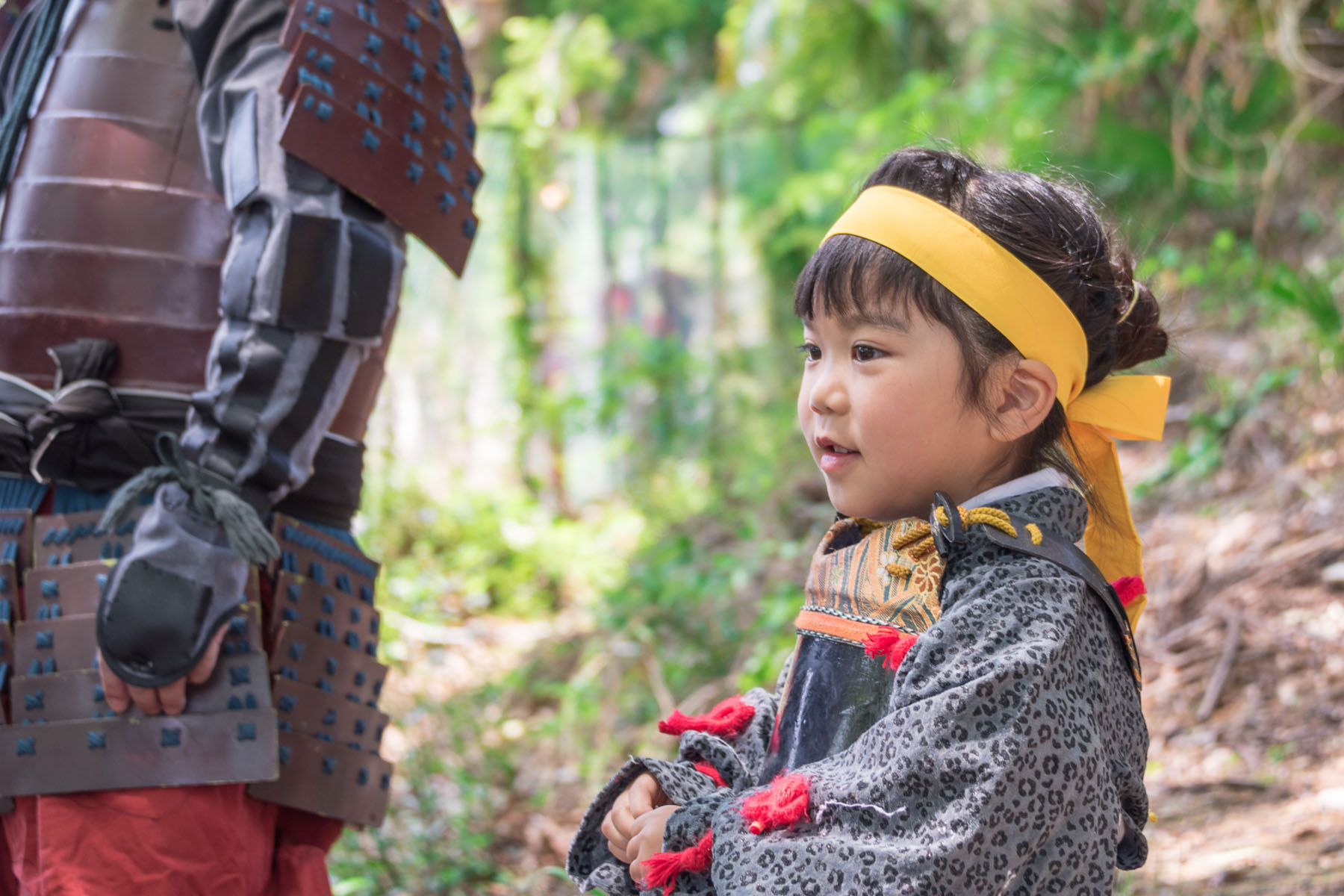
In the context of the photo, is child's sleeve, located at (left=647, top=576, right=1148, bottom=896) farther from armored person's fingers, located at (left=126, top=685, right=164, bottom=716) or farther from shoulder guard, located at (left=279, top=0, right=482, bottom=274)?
shoulder guard, located at (left=279, top=0, right=482, bottom=274)

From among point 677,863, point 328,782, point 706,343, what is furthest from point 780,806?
point 706,343

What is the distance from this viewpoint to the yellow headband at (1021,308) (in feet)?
3.97

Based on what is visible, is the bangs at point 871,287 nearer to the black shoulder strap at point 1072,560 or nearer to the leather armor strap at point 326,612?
the black shoulder strap at point 1072,560

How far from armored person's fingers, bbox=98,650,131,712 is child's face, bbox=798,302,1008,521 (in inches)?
37.1

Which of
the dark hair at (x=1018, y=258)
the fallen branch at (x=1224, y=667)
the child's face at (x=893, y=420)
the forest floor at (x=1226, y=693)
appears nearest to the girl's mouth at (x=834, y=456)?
the child's face at (x=893, y=420)

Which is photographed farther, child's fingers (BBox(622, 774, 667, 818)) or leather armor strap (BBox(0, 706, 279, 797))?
leather armor strap (BBox(0, 706, 279, 797))

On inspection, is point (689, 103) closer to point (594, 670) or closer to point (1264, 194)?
point (1264, 194)

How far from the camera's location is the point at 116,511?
4.92 ft

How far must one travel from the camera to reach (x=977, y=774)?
102 cm

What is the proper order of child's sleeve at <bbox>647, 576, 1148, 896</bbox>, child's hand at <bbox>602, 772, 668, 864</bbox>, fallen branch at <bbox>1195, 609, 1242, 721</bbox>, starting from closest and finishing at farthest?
child's sleeve at <bbox>647, 576, 1148, 896</bbox> < child's hand at <bbox>602, 772, 668, 864</bbox> < fallen branch at <bbox>1195, 609, 1242, 721</bbox>

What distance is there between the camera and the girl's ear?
123 centimetres

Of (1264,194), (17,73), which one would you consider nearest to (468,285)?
(1264,194)

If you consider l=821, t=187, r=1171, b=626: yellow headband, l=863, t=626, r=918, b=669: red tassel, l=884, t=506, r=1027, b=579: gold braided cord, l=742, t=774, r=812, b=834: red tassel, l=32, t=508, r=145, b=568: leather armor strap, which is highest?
l=821, t=187, r=1171, b=626: yellow headband

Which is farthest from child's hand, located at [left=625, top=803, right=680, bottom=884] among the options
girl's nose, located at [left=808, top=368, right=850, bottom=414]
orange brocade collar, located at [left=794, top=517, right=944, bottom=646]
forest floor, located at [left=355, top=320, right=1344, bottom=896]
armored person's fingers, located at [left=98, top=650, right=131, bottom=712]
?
forest floor, located at [left=355, top=320, right=1344, bottom=896]
